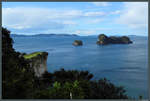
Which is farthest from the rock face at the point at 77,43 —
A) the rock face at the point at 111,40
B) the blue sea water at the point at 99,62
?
the rock face at the point at 111,40

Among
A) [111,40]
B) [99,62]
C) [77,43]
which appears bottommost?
[99,62]

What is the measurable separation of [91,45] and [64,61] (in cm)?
873

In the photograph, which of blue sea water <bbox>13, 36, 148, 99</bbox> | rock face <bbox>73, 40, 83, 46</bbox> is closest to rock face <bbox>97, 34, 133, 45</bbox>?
blue sea water <bbox>13, 36, 148, 99</bbox>

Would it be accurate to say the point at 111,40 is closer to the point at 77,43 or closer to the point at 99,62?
the point at 77,43

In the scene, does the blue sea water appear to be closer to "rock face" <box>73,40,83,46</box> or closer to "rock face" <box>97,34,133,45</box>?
"rock face" <box>73,40,83,46</box>

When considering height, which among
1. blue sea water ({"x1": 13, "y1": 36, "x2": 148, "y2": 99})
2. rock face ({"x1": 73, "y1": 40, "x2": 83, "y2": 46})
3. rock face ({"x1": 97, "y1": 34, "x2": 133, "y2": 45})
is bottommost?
blue sea water ({"x1": 13, "y1": 36, "x2": 148, "y2": 99})

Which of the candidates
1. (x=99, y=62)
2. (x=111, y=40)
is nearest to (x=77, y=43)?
(x=99, y=62)

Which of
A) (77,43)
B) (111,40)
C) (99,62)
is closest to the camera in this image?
(99,62)

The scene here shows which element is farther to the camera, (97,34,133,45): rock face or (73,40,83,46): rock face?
(97,34,133,45): rock face

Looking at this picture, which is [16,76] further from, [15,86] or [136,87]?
[136,87]

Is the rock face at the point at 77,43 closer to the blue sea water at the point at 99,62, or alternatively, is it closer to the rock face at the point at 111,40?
the blue sea water at the point at 99,62

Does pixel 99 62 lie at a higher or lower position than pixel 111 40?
lower

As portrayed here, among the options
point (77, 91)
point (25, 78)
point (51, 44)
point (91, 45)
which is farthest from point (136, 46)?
point (25, 78)

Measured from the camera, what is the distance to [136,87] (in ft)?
29.5
